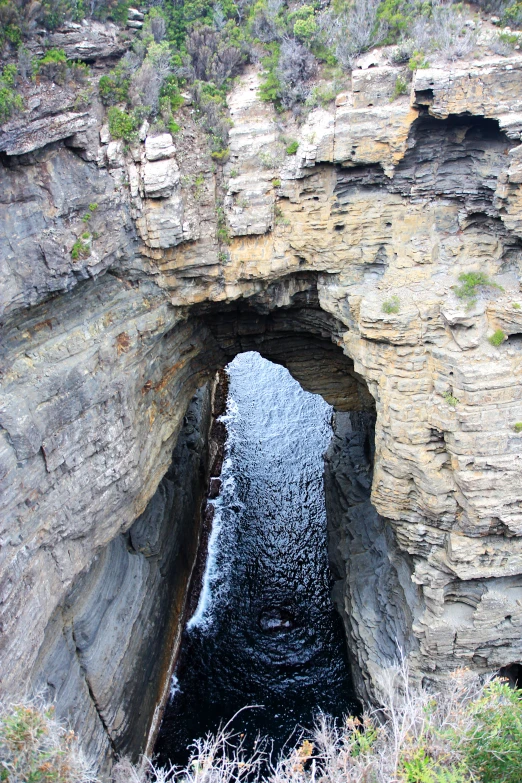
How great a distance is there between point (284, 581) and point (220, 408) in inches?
497

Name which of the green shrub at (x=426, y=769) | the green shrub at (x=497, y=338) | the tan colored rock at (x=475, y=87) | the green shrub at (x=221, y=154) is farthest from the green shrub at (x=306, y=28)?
the green shrub at (x=426, y=769)

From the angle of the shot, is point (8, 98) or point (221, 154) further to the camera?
point (221, 154)

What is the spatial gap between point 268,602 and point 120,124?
17191 mm

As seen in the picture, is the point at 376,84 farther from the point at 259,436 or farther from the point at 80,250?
the point at 259,436

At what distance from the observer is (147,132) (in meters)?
13.5

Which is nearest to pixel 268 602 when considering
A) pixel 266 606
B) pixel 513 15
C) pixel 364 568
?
pixel 266 606

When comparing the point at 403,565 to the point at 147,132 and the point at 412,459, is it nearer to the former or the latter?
the point at 412,459

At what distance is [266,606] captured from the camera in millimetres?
21672

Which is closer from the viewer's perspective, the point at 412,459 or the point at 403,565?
the point at 412,459

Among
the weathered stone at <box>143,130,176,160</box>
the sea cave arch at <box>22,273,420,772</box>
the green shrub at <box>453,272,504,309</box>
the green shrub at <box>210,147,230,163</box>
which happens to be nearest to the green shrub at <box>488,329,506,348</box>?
the green shrub at <box>453,272,504,309</box>

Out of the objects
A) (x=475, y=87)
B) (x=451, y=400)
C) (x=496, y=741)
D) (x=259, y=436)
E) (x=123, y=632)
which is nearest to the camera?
(x=496, y=741)

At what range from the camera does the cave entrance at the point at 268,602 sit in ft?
60.9

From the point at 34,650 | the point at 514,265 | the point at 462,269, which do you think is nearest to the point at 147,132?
the point at 462,269

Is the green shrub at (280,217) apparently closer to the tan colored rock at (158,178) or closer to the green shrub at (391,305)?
the tan colored rock at (158,178)
